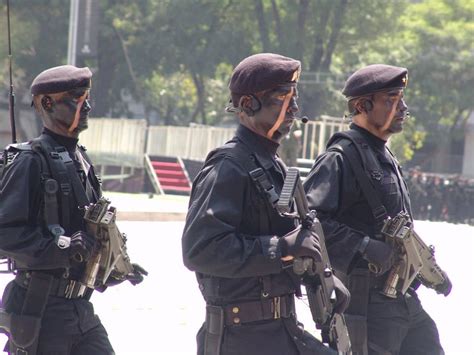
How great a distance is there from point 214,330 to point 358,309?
103cm

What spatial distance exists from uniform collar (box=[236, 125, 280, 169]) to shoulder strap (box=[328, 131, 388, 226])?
82cm

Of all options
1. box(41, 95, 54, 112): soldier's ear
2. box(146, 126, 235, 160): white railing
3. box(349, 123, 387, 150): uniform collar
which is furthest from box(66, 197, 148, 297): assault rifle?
box(146, 126, 235, 160): white railing

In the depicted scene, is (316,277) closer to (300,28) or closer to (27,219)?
(27,219)

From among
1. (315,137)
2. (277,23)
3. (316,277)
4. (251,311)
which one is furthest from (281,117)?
(277,23)

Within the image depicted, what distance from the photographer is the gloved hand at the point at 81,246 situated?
464cm

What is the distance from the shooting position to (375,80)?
5445 mm

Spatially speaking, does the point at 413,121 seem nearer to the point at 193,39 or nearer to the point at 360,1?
the point at 360,1

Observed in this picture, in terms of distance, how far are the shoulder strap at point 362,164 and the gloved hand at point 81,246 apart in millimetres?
1291

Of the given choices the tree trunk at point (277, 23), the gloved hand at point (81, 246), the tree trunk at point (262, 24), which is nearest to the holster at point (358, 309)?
the gloved hand at point (81, 246)

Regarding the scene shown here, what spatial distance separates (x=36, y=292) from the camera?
472cm

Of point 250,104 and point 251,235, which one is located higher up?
point 250,104

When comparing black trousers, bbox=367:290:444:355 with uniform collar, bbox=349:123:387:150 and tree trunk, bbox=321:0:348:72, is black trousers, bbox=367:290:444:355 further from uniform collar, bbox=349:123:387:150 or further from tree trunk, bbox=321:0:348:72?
tree trunk, bbox=321:0:348:72

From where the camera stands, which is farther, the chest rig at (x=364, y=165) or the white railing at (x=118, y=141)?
the white railing at (x=118, y=141)

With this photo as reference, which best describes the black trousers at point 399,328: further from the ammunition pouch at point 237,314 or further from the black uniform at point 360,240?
the ammunition pouch at point 237,314
